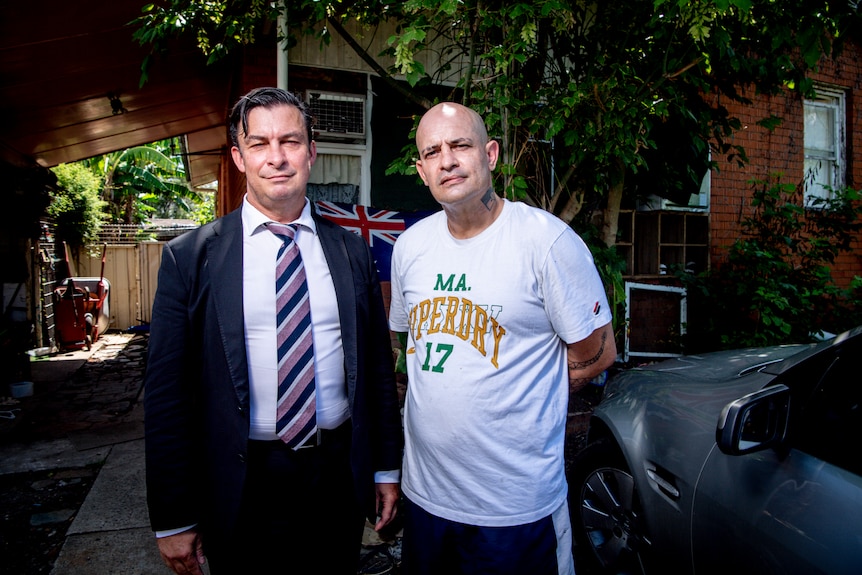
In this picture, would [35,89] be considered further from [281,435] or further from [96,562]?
[281,435]

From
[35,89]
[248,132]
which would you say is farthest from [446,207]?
[35,89]

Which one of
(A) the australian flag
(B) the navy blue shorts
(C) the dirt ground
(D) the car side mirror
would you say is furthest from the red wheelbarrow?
(D) the car side mirror

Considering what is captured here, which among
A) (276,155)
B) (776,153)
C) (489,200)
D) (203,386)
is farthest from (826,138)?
(203,386)

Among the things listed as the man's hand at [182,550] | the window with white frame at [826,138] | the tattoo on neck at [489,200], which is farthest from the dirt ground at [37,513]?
the window with white frame at [826,138]

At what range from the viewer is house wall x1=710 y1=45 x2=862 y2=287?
6.98 meters

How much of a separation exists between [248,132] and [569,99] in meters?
1.99

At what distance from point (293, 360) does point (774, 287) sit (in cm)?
574

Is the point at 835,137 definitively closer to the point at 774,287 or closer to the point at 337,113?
the point at 774,287

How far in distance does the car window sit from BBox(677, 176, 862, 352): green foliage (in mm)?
4089

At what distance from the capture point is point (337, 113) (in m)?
5.27

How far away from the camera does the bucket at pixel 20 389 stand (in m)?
6.75

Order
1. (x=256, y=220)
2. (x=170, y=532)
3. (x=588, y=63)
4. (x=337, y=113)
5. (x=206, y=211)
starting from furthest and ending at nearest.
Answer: (x=206, y=211) → (x=337, y=113) → (x=588, y=63) → (x=256, y=220) → (x=170, y=532)

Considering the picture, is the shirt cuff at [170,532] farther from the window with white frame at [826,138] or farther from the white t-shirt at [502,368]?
the window with white frame at [826,138]

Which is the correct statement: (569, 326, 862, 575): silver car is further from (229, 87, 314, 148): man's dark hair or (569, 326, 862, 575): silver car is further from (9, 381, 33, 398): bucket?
(9, 381, 33, 398): bucket
